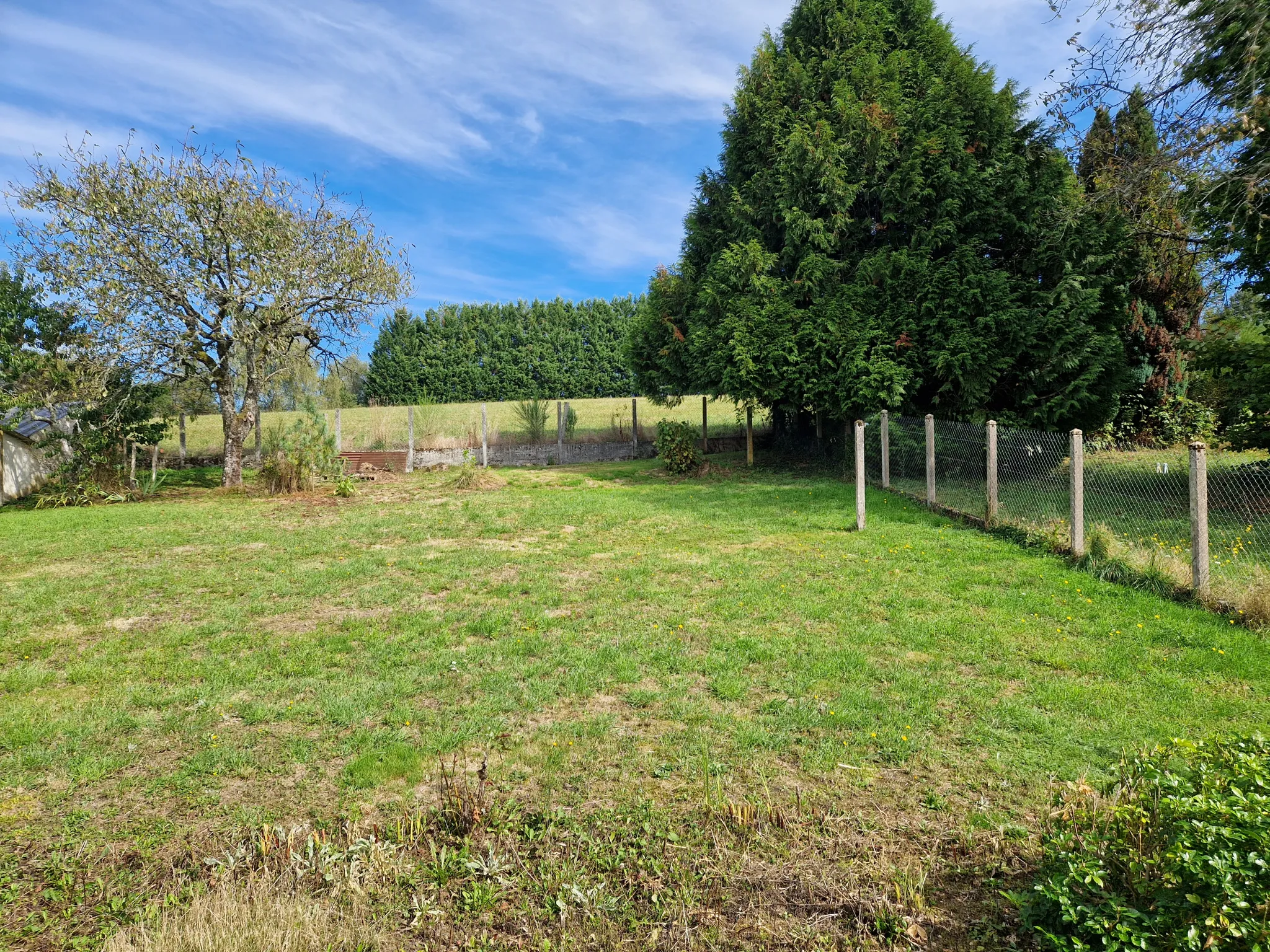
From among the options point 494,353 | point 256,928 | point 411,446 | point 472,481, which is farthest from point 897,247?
point 494,353

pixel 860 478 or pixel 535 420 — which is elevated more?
pixel 535 420

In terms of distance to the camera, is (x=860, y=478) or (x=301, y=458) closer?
(x=860, y=478)

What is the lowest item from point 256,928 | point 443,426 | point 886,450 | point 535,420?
point 256,928

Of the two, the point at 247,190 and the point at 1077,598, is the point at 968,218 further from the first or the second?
the point at 247,190

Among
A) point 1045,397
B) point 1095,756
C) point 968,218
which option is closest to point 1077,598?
point 1095,756

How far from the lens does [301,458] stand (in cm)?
1509

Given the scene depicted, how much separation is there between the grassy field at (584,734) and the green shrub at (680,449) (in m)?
9.17

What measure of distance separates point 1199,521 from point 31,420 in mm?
21863

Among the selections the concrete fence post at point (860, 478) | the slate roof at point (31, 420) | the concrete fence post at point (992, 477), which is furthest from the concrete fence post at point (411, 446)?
the concrete fence post at point (992, 477)

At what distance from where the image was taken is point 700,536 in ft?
31.6

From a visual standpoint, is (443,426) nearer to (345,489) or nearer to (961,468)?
(345,489)

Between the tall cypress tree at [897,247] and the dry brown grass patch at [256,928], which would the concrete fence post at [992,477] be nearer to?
the tall cypress tree at [897,247]

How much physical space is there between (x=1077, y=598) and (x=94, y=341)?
57.0 feet

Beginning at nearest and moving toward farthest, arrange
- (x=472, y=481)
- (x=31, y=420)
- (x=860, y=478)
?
(x=860, y=478)
(x=472, y=481)
(x=31, y=420)
